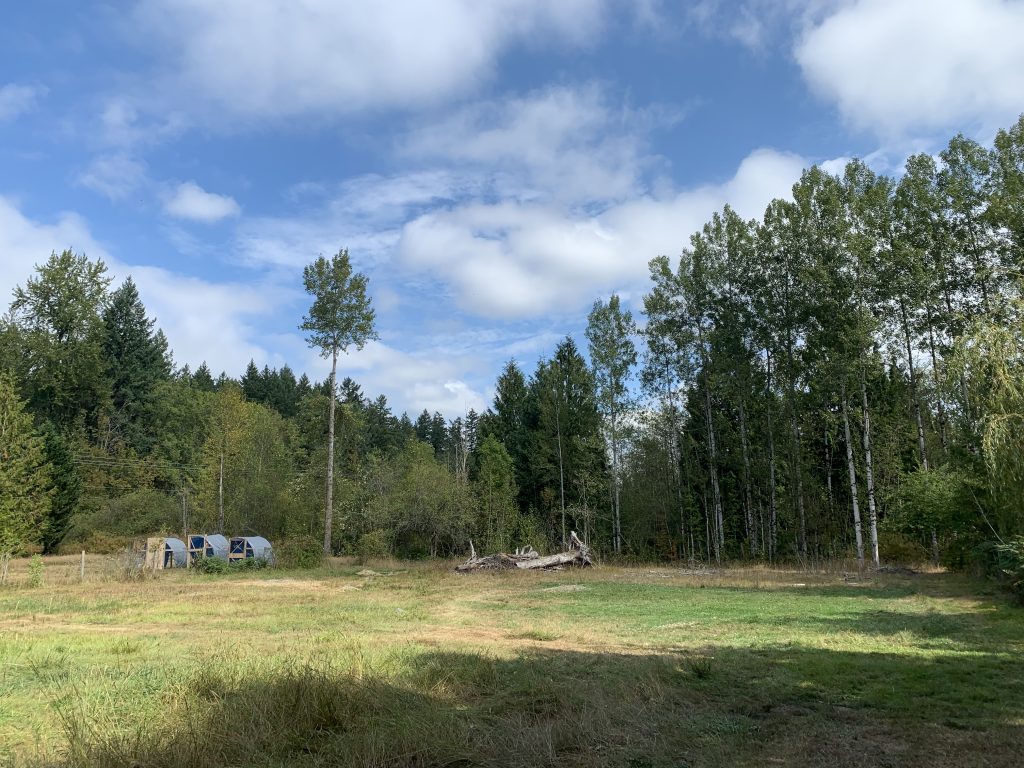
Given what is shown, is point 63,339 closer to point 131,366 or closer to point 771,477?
point 131,366

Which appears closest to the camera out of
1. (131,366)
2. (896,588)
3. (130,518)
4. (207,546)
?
(896,588)

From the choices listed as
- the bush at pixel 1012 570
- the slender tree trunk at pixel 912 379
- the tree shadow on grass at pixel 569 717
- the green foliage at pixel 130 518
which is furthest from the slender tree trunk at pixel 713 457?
the green foliage at pixel 130 518

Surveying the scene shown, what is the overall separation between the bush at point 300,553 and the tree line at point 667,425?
2.43 feet

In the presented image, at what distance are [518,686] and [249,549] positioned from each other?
31597 millimetres

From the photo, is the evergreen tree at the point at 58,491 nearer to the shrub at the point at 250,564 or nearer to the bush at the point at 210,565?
the bush at the point at 210,565

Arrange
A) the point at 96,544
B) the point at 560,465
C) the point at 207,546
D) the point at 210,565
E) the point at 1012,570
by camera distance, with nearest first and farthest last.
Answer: the point at 1012,570, the point at 210,565, the point at 207,546, the point at 560,465, the point at 96,544

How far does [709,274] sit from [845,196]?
24.9ft

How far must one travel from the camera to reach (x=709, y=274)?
34500 mm

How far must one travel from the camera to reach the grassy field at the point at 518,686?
5.13 meters

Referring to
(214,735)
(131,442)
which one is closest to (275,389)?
(131,442)

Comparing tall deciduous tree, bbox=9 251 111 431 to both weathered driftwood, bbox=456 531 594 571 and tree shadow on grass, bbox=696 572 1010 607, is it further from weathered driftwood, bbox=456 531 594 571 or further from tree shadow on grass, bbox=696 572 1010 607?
tree shadow on grass, bbox=696 572 1010 607

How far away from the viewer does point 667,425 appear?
3956cm

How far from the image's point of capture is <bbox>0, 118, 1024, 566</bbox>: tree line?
2602 cm

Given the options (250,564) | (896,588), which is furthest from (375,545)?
(896,588)
